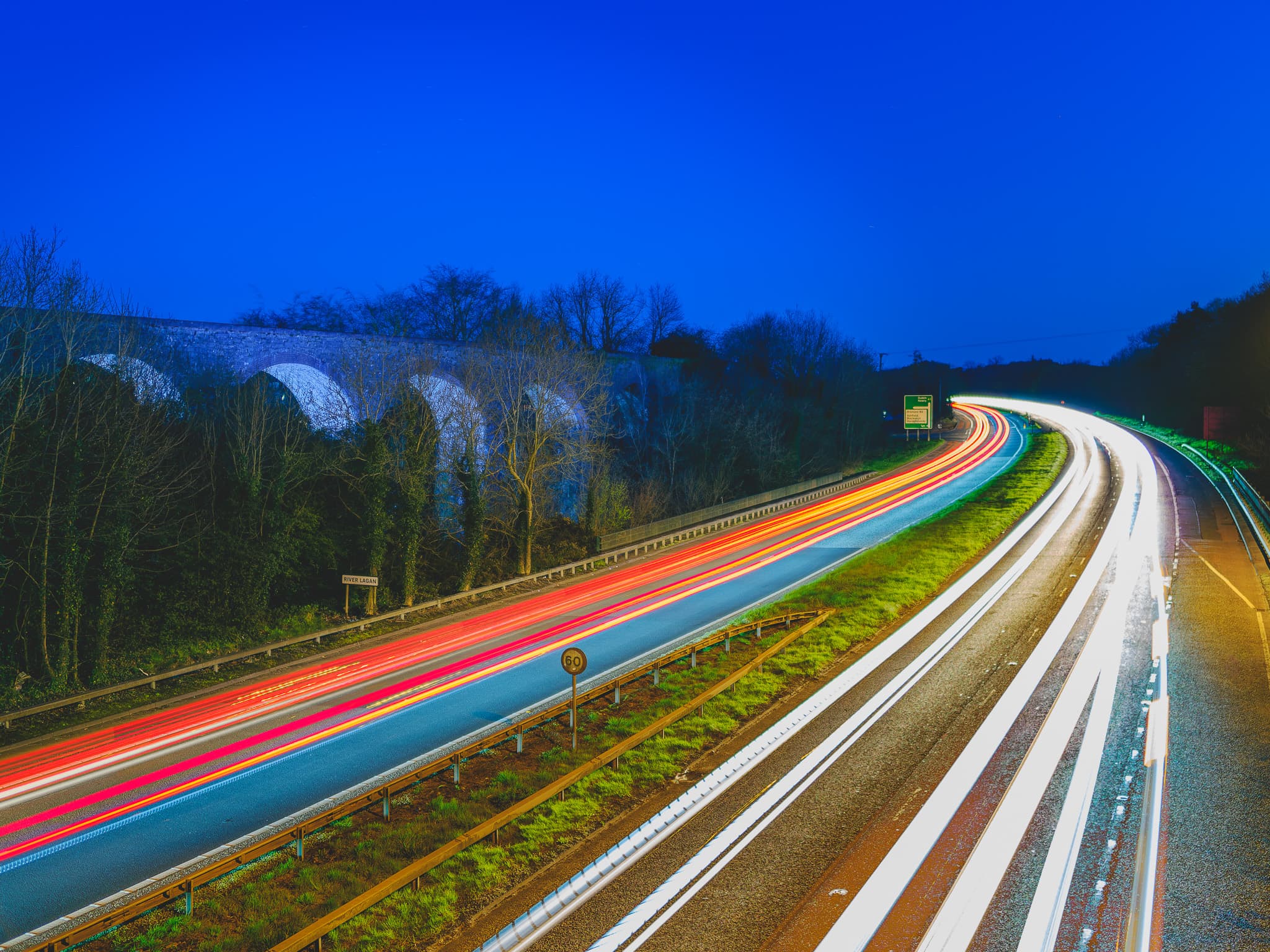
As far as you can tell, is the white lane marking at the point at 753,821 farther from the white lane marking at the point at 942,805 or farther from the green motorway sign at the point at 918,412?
the green motorway sign at the point at 918,412

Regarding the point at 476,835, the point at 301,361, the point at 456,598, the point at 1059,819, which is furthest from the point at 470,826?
the point at 301,361

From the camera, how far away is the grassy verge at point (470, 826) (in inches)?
339

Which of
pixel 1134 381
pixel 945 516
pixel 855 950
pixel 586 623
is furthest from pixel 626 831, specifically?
pixel 1134 381

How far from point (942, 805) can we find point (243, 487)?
74.3 ft

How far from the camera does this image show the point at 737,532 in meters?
42.2

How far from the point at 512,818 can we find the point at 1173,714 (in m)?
12.4

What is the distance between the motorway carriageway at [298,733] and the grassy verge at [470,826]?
86.5 inches

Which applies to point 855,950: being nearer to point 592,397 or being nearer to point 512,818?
point 512,818

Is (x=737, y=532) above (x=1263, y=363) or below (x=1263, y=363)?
below

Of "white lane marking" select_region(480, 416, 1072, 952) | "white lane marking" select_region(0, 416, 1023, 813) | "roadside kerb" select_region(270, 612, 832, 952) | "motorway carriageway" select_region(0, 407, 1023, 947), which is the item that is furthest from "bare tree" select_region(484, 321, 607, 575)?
"roadside kerb" select_region(270, 612, 832, 952)

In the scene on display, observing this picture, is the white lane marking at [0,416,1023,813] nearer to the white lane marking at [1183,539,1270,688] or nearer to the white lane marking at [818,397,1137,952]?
the white lane marking at [818,397,1137,952]

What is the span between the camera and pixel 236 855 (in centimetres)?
960

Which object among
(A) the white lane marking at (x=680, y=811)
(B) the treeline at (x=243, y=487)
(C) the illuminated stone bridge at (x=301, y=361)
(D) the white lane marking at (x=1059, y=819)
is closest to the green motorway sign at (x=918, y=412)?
(B) the treeline at (x=243, y=487)

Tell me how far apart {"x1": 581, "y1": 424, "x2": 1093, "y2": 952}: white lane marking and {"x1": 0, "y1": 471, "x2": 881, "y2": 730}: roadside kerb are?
15164 millimetres
